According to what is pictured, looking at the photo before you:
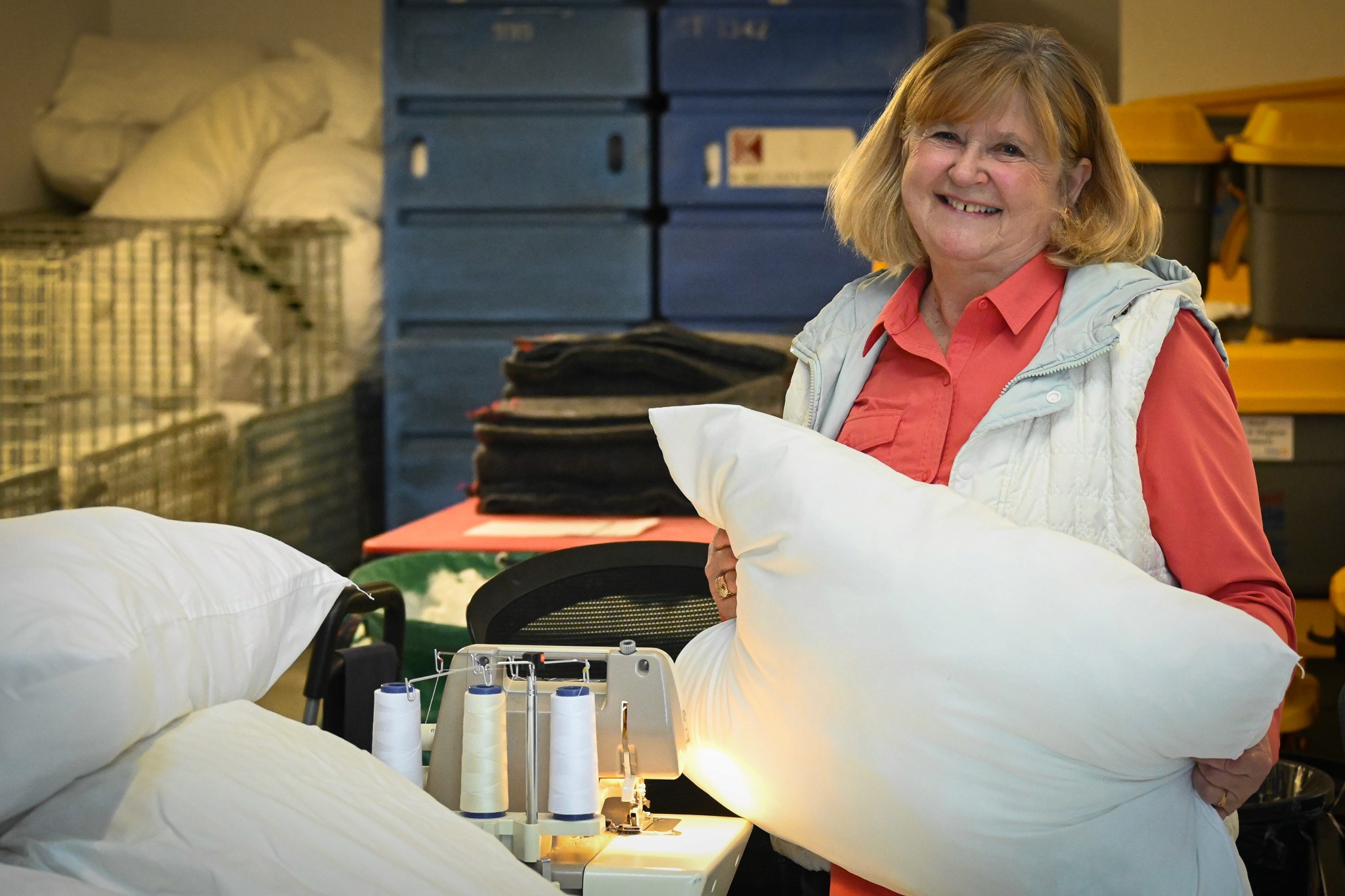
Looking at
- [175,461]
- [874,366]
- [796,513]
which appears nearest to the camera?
[796,513]

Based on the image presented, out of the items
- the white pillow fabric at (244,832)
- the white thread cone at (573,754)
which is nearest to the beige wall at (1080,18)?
the white thread cone at (573,754)

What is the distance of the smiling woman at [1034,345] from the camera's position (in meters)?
1.07

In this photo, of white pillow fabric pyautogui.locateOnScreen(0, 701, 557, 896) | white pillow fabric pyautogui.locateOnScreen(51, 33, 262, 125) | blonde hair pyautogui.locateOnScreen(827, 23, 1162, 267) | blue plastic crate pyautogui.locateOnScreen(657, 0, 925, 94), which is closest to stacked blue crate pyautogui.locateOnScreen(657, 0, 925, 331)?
blue plastic crate pyautogui.locateOnScreen(657, 0, 925, 94)

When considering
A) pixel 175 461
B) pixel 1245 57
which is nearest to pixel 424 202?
pixel 175 461

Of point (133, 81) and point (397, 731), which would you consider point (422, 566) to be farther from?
point (133, 81)

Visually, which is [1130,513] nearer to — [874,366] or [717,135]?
[874,366]

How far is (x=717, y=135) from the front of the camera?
9.84 ft

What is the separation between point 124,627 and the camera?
2.95 feet

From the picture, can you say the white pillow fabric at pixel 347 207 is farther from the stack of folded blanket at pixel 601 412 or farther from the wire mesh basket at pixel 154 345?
the stack of folded blanket at pixel 601 412

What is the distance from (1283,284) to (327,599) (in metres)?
1.74

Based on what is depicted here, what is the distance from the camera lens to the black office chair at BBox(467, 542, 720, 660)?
146 cm

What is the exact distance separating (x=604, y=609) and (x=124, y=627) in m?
0.65

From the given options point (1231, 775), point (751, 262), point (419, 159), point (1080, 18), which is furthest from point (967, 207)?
point (1080, 18)

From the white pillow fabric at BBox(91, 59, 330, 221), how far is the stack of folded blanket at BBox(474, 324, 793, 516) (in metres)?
1.31
